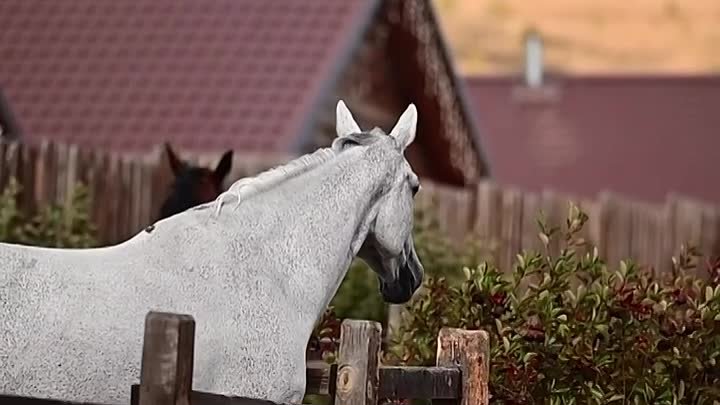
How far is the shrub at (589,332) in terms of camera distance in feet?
20.6

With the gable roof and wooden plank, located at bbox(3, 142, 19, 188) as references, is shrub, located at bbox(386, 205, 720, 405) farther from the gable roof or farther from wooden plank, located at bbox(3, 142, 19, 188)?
the gable roof

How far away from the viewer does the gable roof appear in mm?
15125

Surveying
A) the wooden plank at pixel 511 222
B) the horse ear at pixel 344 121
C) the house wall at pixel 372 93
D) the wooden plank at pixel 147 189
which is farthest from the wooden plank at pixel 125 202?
the horse ear at pixel 344 121

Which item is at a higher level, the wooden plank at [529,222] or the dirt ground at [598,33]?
the dirt ground at [598,33]

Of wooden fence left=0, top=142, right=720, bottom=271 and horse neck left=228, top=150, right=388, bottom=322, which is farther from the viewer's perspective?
wooden fence left=0, top=142, right=720, bottom=271

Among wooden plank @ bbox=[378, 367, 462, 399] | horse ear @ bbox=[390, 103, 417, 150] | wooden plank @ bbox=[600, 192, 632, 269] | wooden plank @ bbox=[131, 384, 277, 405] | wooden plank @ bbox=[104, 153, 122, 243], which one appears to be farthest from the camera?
wooden plank @ bbox=[600, 192, 632, 269]

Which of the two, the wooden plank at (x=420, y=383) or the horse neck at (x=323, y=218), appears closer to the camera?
the wooden plank at (x=420, y=383)

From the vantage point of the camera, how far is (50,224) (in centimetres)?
1102

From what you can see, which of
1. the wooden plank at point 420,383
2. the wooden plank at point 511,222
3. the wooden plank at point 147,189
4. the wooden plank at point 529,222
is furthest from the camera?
the wooden plank at point 529,222

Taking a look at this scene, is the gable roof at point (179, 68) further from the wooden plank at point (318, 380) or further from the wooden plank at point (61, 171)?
the wooden plank at point (318, 380)

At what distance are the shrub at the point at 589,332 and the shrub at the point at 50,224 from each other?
463 centimetres

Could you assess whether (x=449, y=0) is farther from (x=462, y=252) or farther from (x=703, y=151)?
(x=462, y=252)

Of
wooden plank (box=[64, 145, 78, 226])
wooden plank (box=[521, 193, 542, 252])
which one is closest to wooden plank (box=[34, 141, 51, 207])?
wooden plank (box=[64, 145, 78, 226])

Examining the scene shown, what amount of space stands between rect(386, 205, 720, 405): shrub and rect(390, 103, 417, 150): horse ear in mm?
584
